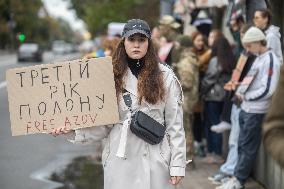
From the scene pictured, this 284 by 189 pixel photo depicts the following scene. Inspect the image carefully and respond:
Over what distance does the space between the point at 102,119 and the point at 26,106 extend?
1.69 ft

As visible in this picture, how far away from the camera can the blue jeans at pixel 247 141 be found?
20.1 ft

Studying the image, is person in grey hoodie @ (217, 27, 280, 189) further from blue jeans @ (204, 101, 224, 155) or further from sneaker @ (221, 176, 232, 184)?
blue jeans @ (204, 101, 224, 155)

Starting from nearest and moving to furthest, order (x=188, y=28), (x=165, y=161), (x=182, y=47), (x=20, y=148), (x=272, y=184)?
(x=165, y=161)
(x=272, y=184)
(x=182, y=47)
(x=20, y=148)
(x=188, y=28)

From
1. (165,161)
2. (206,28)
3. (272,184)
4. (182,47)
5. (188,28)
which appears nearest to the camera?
(165,161)

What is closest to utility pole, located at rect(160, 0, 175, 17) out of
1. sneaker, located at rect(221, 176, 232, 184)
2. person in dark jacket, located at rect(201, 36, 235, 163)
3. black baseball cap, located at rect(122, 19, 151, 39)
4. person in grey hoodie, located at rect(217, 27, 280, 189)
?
person in dark jacket, located at rect(201, 36, 235, 163)

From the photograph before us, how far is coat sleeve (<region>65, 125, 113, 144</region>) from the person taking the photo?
3.95 m

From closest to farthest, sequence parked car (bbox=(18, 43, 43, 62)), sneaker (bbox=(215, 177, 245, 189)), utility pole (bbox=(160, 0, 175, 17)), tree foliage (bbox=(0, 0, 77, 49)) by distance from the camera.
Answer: sneaker (bbox=(215, 177, 245, 189)) → utility pole (bbox=(160, 0, 175, 17)) → parked car (bbox=(18, 43, 43, 62)) → tree foliage (bbox=(0, 0, 77, 49))

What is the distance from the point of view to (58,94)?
157 inches

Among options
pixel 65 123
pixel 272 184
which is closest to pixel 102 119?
pixel 65 123

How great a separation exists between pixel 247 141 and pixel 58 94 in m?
2.82

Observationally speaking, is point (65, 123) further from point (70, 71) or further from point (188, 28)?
point (188, 28)

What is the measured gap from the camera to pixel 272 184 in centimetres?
618

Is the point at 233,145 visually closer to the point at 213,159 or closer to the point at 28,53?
the point at 213,159

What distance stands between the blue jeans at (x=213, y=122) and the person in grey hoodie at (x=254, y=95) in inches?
67.9
